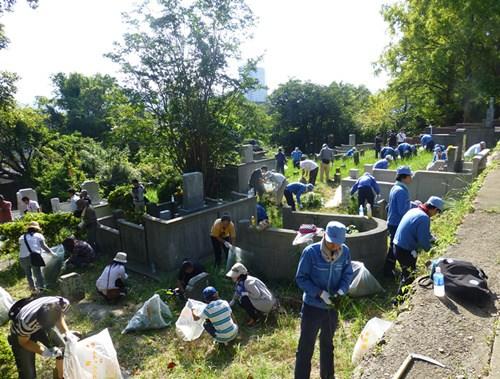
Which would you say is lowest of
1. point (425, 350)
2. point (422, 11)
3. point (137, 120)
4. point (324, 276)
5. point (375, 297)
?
point (375, 297)

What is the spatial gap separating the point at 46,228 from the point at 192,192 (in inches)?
148

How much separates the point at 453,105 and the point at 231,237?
24659mm

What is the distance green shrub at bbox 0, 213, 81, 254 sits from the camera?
902 cm

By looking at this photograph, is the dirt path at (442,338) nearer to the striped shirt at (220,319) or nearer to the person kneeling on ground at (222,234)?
the striped shirt at (220,319)

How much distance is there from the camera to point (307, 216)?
848 cm

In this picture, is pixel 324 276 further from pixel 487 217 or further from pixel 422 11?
pixel 422 11

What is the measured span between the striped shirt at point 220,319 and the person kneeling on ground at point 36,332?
169 cm

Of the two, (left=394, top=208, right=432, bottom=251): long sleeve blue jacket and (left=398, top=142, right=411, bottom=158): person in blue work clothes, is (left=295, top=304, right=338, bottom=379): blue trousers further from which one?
(left=398, top=142, right=411, bottom=158): person in blue work clothes

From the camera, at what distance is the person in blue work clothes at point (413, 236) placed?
504cm

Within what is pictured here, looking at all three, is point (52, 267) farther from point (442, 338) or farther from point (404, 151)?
point (404, 151)

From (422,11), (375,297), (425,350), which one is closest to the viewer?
(425,350)

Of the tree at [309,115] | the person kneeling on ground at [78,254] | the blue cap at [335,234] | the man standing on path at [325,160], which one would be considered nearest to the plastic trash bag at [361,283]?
the blue cap at [335,234]

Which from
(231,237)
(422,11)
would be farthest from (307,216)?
(422,11)

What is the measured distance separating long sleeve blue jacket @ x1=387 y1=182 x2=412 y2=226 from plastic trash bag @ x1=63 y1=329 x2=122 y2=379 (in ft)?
15.7
